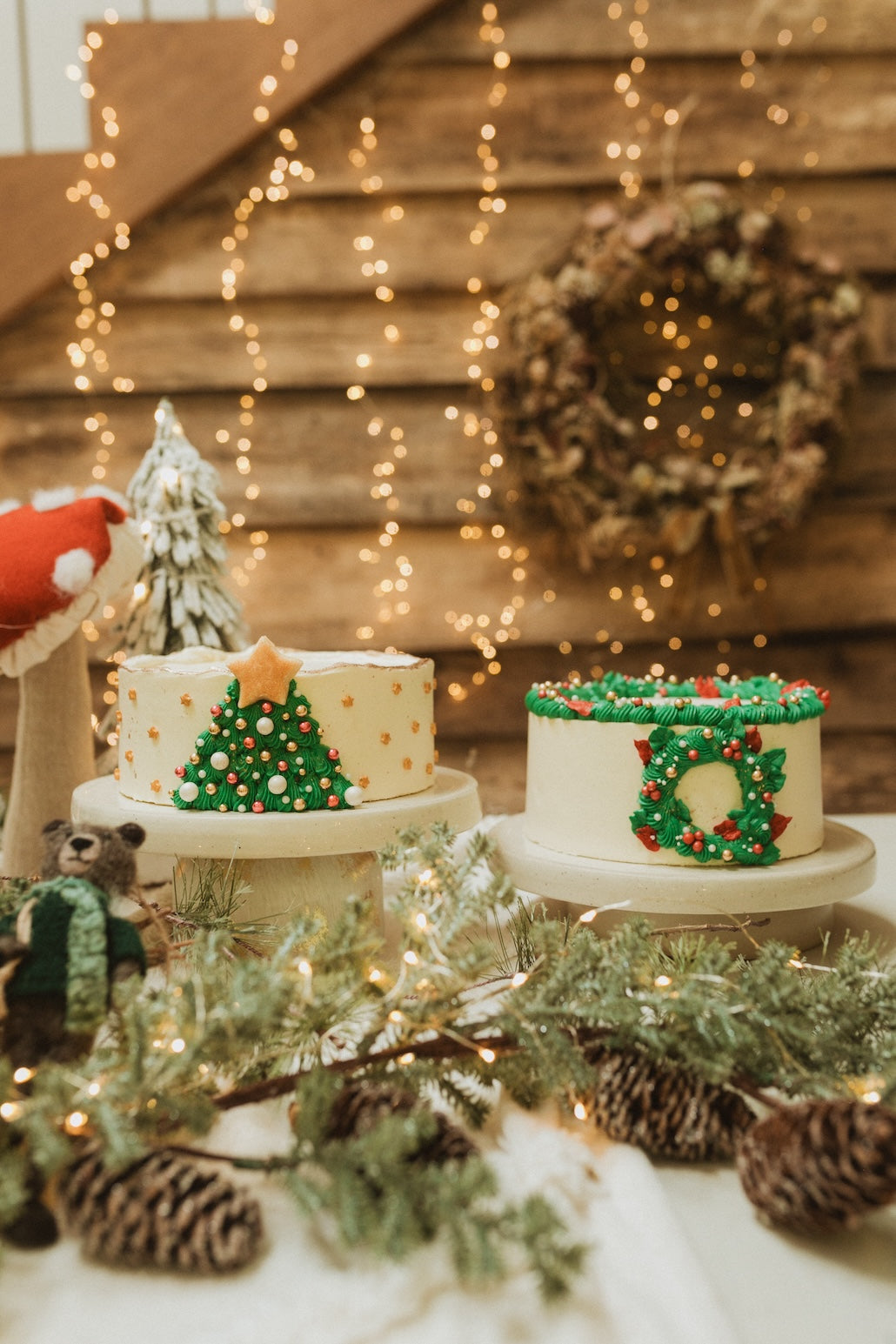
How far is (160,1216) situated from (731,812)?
0.67 m

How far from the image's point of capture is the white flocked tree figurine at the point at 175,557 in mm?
1598

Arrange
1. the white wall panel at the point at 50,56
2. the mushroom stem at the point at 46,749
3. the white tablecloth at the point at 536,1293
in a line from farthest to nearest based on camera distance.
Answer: the white wall panel at the point at 50,56 → the mushroom stem at the point at 46,749 → the white tablecloth at the point at 536,1293

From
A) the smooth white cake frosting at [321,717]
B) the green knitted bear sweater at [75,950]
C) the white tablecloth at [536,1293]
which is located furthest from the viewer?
the smooth white cake frosting at [321,717]

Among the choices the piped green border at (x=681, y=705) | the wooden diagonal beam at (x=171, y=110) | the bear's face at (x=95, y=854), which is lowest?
the bear's face at (x=95, y=854)

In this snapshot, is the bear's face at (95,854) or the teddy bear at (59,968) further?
the bear's face at (95,854)

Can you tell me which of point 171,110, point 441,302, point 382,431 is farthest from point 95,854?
point 171,110

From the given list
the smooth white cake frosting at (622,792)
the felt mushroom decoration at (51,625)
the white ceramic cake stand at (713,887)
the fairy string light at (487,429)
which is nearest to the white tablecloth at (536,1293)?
the white ceramic cake stand at (713,887)

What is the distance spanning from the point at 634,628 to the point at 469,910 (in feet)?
5.81

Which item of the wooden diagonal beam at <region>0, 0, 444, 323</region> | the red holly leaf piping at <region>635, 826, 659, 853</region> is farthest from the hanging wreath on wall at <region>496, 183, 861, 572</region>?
the red holly leaf piping at <region>635, 826, 659, 853</region>

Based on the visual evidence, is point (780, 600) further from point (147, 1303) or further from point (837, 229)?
point (147, 1303)

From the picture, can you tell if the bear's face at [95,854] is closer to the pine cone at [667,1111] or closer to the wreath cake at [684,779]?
the pine cone at [667,1111]

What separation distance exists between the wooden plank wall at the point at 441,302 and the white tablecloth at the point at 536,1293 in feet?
6.03

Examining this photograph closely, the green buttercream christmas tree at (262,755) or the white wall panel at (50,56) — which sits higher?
the white wall panel at (50,56)

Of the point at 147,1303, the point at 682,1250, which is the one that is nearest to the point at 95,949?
the point at 147,1303
